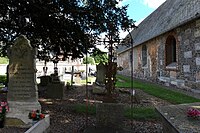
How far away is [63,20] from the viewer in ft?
28.5

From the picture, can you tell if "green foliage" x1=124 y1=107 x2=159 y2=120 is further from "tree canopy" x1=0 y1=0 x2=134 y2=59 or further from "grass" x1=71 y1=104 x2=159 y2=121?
"tree canopy" x1=0 y1=0 x2=134 y2=59

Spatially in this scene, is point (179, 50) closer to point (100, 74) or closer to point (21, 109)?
point (100, 74)

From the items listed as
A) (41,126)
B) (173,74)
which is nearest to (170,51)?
(173,74)

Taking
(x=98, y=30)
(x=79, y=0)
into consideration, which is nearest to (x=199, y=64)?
(x=98, y=30)

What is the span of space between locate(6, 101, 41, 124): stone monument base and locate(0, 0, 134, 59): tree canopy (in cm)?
255

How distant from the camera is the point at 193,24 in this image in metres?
12.6

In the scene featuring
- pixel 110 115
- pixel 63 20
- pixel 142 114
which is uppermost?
pixel 63 20

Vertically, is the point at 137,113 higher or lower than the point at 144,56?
lower

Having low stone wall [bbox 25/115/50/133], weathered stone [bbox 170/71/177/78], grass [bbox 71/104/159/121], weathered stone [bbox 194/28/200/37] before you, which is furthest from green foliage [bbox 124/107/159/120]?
weathered stone [bbox 170/71/177/78]

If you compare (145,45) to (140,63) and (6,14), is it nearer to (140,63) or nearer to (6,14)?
(140,63)

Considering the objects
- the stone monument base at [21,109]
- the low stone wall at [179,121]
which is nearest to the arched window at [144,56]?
the stone monument base at [21,109]

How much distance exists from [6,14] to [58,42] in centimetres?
219

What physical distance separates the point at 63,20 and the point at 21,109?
12.1 feet

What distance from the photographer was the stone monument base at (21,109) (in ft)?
20.0
